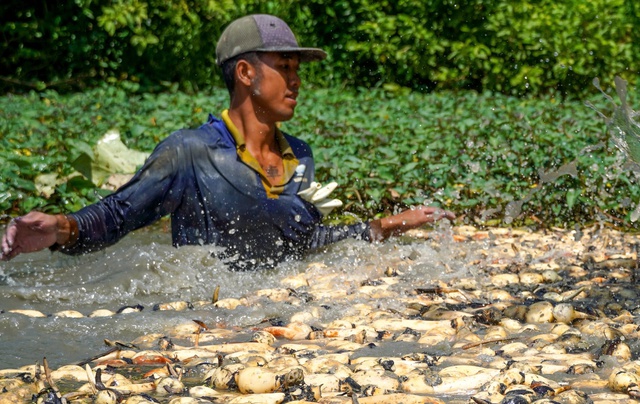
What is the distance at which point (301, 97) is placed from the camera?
10.7 m

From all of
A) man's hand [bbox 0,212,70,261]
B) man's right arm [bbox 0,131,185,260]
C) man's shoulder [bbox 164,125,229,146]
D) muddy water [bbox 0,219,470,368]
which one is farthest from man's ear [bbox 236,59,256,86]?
man's hand [bbox 0,212,70,261]

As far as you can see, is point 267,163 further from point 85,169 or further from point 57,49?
point 57,49

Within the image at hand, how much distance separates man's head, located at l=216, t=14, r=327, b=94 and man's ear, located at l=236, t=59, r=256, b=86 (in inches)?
0.7

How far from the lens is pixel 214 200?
4539mm

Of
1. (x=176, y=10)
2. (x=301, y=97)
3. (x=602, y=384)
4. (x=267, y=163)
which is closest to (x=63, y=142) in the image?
(x=267, y=163)

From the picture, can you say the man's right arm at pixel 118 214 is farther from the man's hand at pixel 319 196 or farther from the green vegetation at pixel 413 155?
the green vegetation at pixel 413 155

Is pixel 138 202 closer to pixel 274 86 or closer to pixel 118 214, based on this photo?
pixel 118 214

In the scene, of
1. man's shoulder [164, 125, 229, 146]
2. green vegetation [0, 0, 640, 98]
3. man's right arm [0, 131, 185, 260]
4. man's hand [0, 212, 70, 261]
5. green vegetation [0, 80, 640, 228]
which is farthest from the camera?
green vegetation [0, 0, 640, 98]

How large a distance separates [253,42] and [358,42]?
340 inches

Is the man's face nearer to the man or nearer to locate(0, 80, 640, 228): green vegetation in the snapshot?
the man

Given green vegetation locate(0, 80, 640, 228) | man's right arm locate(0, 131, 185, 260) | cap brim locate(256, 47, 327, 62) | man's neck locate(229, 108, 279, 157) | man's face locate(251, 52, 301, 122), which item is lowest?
green vegetation locate(0, 80, 640, 228)

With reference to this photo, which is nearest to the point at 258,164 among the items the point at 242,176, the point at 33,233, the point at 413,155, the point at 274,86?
the point at 242,176

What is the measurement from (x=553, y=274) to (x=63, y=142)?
407 centimetres

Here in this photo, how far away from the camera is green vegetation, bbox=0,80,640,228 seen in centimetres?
638
